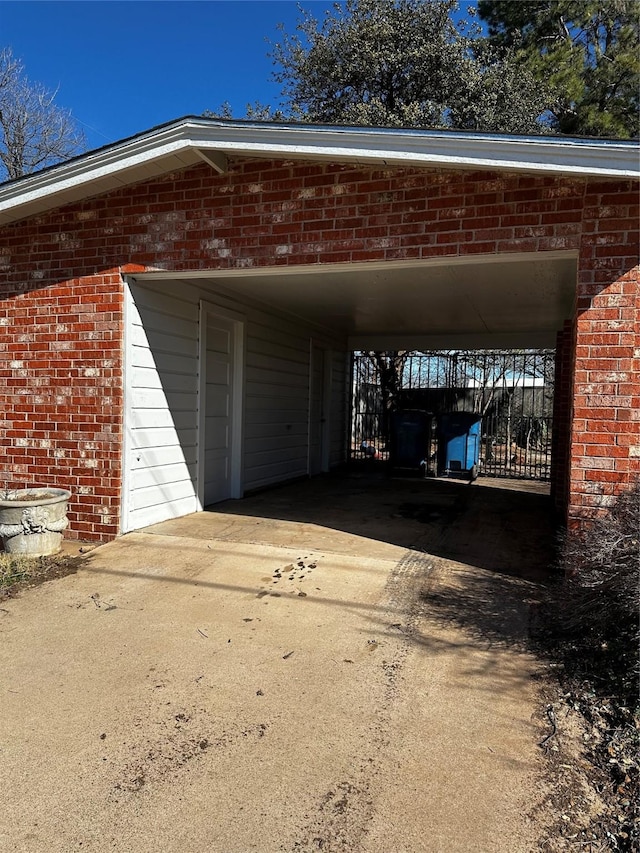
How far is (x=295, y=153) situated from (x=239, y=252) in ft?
3.42

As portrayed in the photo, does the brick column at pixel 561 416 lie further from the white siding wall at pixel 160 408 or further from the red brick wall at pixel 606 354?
the white siding wall at pixel 160 408

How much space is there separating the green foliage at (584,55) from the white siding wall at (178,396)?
9.78 meters

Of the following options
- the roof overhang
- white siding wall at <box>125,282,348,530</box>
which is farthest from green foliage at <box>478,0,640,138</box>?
the roof overhang

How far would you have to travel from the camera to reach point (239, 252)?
212 inches

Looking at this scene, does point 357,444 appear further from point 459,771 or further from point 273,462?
point 459,771

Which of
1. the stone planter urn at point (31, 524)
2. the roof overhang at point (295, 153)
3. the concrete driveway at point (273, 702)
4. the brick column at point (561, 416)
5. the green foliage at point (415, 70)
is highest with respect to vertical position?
the green foliage at point (415, 70)

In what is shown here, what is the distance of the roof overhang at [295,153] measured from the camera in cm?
404

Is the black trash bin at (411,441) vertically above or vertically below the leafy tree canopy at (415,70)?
below

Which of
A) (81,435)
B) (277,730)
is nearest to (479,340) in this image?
(81,435)

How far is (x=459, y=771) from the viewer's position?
247 centimetres

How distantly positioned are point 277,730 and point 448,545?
3478 millimetres

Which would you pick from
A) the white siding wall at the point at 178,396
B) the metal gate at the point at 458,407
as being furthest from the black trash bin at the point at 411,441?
the white siding wall at the point at 178,396

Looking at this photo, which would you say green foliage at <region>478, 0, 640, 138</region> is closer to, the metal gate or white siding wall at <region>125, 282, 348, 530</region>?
the metal gate

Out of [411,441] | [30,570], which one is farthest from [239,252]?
[411,441]
